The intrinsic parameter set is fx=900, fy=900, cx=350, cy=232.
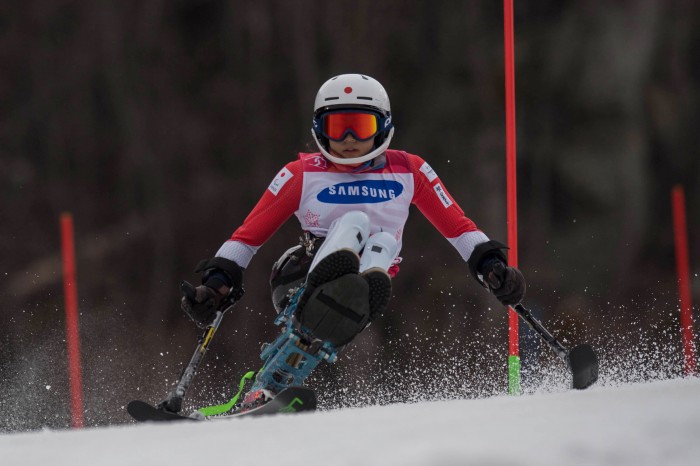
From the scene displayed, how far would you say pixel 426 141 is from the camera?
4.31 meters

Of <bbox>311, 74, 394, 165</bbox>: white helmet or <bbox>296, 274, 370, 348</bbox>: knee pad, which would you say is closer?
<bbox>296, 274, 370, 348</bbox>: knee pad

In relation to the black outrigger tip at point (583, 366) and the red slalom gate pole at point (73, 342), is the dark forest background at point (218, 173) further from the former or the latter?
the black outrigger tip at point (583, 366)

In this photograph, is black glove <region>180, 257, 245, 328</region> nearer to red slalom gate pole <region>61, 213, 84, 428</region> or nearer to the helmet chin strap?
the helmet chin strap

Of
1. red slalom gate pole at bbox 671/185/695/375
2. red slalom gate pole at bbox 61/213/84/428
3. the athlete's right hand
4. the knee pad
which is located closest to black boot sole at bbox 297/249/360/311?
the knee pad

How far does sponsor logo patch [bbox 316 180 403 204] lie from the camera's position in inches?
106

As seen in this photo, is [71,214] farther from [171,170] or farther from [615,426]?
[615,426]

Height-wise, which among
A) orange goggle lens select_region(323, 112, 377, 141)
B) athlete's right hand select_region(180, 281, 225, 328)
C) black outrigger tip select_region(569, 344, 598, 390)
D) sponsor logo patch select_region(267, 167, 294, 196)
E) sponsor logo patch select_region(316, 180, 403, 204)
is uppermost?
orange goggle lens select_region(323, 112, 377, 141)

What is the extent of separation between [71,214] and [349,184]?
1966mm

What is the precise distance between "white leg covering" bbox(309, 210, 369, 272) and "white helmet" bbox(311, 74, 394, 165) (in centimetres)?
23

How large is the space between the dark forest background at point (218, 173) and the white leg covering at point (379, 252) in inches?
65.3

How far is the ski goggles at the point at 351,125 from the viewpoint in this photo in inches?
105

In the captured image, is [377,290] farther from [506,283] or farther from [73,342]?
[73,342]

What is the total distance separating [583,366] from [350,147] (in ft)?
3.09

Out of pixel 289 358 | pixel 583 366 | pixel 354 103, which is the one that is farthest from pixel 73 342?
pixel 583 366
